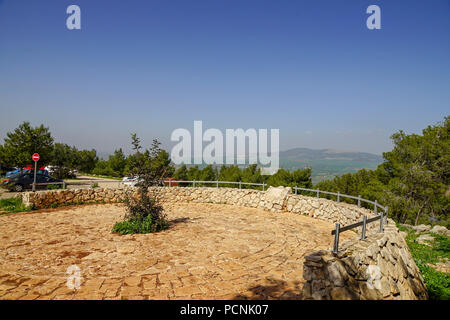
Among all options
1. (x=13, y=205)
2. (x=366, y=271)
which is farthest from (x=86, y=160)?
(x=366, y=271)

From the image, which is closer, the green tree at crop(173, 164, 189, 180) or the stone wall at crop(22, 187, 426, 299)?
the stone wall at crop(22, 187, 426, 299)

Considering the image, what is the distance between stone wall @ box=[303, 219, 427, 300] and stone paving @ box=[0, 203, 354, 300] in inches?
36.7

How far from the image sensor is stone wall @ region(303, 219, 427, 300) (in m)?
3.63

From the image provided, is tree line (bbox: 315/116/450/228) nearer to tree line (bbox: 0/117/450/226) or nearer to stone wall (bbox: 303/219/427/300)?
tree line (bbox: 0/117/450/226)

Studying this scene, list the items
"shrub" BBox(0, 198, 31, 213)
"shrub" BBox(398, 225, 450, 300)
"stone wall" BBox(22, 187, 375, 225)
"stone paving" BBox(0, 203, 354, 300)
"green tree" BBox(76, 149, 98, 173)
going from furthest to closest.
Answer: "green tree" BBox(76, 149, 98, 173)
"shrub" BBox(0, 198, 31, 213)
"stone wall" BBox(22, 187, 375, 225)
"shrub" BBox(398, 225, 450, 300)
"stone paving" BBox(0, 203, 354, 300)

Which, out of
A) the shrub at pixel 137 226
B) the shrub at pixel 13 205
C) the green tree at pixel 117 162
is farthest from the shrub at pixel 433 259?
the green tree at pixel 117 162

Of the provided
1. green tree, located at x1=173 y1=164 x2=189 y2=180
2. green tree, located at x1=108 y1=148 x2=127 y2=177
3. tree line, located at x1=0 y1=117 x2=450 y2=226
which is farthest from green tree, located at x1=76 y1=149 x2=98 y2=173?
green tree, located at x1=173 y1=164 x2=189 y2=180

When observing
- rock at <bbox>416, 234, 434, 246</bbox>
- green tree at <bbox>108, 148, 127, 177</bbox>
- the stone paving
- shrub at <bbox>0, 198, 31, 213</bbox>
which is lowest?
rock at <bbox>416, 234, 434, 246</bbox>

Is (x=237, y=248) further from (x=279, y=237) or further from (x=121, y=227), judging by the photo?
(x=121, y=227)

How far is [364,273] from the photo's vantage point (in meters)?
4.18

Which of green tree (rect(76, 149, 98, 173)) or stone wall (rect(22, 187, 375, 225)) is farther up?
green tree (rect(76, 149, 98, 173))

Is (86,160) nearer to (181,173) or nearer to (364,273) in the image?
(181,173)
